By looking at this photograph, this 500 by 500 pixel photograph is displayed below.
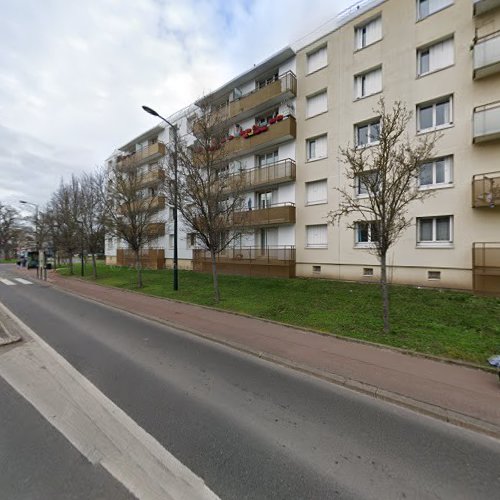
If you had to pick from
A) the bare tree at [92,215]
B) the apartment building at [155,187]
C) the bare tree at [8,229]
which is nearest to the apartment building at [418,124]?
the apartment building at [155,187]

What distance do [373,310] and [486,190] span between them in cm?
651

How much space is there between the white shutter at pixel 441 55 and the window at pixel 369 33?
2.72m

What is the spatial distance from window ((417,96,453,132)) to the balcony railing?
636cm

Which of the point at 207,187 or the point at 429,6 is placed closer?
the point at 207,187

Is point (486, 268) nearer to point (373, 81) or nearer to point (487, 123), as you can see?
point (487, 123)

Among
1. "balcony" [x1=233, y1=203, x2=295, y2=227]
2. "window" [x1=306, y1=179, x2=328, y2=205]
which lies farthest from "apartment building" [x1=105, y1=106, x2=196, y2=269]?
"window" [x1=306, y1=179, x2=328, y2=205]

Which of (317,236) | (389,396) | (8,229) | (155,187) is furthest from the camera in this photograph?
(8,229)

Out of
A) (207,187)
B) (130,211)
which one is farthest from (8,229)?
(207,187)

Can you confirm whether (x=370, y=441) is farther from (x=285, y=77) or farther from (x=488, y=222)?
(x=285, y=77)

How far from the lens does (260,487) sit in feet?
8.26

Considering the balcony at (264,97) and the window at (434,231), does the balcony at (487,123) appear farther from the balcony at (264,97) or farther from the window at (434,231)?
the balcony at (264,97)

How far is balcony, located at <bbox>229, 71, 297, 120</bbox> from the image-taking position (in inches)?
647

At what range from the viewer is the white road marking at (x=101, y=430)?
2.57 m

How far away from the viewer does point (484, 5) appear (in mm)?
10922
